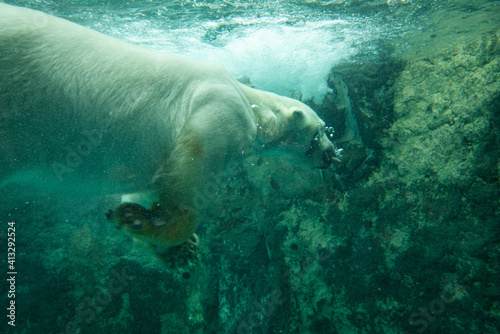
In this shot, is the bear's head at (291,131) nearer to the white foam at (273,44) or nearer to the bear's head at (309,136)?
the bear's head at (309,136)

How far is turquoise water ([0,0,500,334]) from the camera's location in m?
3.73

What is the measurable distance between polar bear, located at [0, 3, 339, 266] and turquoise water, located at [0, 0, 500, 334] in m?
1.77

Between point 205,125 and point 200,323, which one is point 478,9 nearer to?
point 205,125

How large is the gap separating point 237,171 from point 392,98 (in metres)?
3.82

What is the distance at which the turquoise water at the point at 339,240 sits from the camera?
3734 mm

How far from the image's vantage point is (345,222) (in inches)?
183

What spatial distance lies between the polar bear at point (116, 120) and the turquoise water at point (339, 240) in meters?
1.77

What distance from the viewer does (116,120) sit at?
6.49 ft
